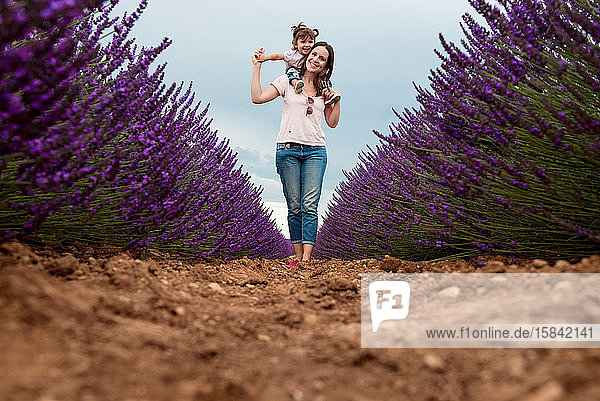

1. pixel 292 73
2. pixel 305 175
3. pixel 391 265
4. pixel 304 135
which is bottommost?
pixel 391 265

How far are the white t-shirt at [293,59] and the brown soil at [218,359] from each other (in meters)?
3.27

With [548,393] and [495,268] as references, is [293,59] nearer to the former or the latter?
[495,268]

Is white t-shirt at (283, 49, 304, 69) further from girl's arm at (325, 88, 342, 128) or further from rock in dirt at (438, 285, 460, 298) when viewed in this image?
rock in dirt at (438, 285, 460, 298)

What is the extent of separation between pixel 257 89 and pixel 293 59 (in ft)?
1.81

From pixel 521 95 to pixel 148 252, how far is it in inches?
94.9

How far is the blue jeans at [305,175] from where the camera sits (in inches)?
159

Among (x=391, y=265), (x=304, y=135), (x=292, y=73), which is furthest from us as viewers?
(x=292, y=73)

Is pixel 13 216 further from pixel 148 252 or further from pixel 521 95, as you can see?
pixel 521 95

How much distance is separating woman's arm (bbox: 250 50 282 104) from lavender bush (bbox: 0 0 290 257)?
0.55 m

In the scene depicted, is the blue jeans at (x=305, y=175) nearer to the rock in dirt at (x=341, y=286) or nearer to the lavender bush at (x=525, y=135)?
the lavender bush at (x=525, y=135)

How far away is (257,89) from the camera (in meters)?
4.02

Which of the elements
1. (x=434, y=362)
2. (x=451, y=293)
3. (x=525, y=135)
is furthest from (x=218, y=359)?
(x=525, y=135)

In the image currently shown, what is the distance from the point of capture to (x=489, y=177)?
2256 millimetres

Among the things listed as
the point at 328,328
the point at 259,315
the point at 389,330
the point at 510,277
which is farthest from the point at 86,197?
the point at 510,277
